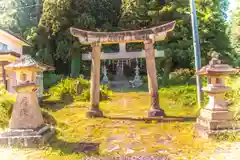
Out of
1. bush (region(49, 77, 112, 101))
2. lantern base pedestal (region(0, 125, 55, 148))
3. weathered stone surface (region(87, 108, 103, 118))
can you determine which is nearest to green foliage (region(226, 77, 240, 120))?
weathered stone surface (region(87, 108, 103, 118))

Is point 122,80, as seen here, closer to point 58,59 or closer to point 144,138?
point 58,59

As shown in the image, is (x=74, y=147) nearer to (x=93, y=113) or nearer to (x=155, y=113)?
(x=93, y=113)

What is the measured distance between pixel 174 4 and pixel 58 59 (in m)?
15.1

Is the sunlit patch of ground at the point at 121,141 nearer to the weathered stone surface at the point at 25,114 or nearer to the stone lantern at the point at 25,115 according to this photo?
the stone lantern at the point at 25,115

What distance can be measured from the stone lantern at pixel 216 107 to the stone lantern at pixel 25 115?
423 cm

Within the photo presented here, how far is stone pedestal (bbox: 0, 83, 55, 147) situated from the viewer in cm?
650

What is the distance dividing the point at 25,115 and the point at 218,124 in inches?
195

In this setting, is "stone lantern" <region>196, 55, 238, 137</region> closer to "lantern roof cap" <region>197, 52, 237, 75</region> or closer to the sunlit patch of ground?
"lantern roof cap" <region>197, 52, 237, 75</region>

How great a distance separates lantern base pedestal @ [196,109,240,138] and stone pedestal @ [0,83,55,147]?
419 cm

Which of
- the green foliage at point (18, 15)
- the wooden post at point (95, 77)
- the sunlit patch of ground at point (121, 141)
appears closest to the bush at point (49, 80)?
the green foliage at point (18, 15)

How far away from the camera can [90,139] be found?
24.8ft

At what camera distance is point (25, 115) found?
6812mm

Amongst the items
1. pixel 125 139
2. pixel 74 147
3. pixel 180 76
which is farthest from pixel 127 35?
pixel 180 76

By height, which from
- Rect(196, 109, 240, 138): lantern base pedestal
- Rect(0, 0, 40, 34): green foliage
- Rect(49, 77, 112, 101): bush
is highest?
Rect(0, 0, 40, 34): green foliage
